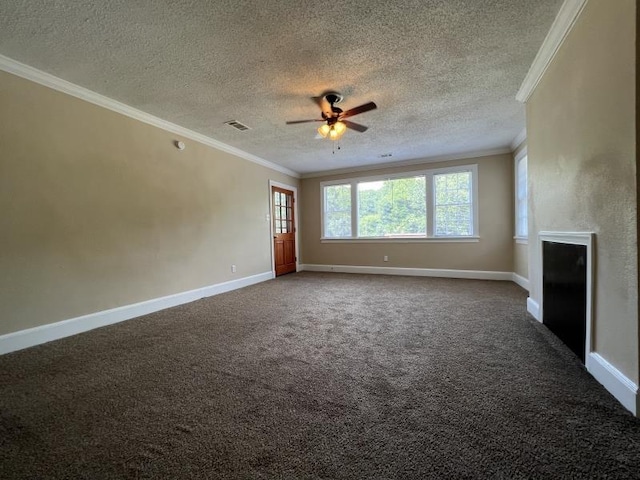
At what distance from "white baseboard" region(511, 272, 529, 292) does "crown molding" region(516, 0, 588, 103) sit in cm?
288

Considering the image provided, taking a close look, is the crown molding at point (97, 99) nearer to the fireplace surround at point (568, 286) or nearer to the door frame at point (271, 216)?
the door frame at point (271, 216)

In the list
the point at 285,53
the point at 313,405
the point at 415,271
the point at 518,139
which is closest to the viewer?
the point at 313,405

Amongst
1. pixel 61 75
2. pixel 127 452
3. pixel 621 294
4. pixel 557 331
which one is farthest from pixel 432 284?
pixel 61 75

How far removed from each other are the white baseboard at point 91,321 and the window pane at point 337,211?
3.27 m

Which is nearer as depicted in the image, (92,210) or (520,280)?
(92,210)

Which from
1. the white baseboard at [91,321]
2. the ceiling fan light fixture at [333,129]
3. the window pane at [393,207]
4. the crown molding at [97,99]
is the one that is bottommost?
the white baseboard at [91,321]

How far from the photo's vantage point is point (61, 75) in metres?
2.65

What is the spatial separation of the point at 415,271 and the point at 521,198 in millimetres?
2362

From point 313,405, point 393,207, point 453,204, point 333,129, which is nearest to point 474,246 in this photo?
point 453,204

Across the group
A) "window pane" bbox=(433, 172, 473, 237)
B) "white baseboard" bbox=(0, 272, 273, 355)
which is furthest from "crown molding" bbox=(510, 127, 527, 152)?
"white baseboard" bbox=(0, 272, 273, 355)

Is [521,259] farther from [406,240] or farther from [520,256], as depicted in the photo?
[406,240]

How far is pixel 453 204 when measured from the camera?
5641 mm

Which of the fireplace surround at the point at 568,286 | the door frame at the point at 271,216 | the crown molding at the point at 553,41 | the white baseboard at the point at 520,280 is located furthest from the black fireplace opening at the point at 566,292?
the door frame at the point at 271,216

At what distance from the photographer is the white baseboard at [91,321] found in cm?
247
